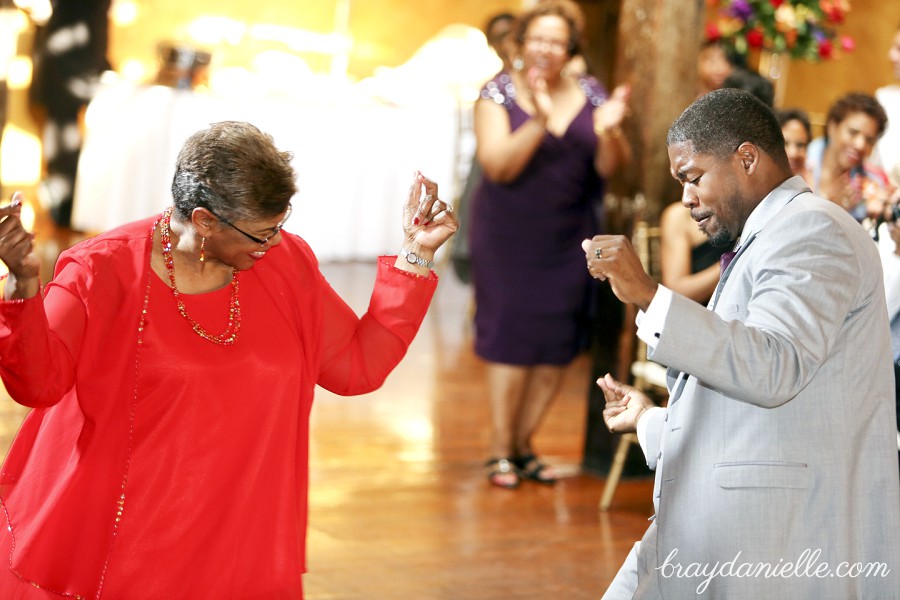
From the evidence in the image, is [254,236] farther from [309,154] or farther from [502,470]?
[309,154]

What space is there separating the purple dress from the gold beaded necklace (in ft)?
8.04

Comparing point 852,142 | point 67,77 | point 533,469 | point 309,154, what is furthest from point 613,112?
point 67,77

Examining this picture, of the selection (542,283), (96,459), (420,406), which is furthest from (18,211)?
(420,406)

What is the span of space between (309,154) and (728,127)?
6460 millimetres

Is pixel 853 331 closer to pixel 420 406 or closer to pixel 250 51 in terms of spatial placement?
pixel 420 406

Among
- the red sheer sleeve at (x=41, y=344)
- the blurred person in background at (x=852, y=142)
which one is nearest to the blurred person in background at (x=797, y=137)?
the blurred person in background at (x=852, y=142)

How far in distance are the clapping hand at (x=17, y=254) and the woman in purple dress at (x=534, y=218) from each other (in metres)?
2.73

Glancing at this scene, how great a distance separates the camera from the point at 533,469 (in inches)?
185

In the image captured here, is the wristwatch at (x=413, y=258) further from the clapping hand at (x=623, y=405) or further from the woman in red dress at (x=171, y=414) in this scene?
the clapping hand at (x=623, y=405)

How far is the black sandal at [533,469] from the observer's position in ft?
15.3

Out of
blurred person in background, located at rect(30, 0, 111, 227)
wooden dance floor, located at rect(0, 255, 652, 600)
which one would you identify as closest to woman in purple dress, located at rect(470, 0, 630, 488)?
wooden dance floor, located at rect(0, 255, 652, 600)

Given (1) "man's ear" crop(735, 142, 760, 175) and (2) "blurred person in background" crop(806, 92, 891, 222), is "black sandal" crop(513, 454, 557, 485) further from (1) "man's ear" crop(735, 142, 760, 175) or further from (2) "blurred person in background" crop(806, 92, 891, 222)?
(1) "man's ear" crop(735, 142, 760, 175)

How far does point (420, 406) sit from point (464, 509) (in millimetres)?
1358

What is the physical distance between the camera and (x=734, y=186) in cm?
202
